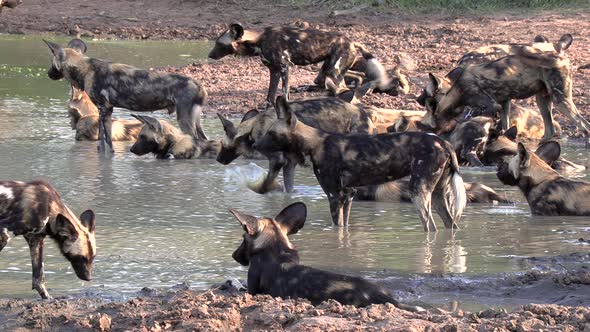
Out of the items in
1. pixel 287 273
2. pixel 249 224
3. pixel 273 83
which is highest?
pixel 249 224

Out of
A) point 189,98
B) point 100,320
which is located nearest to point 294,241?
point 100,320

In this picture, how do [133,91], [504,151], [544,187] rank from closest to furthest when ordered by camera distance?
[544,187]
[504,151]
[133,91]

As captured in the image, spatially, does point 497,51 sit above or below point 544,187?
above

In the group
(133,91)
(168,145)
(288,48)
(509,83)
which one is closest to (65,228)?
(168,145)

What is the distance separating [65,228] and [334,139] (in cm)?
203

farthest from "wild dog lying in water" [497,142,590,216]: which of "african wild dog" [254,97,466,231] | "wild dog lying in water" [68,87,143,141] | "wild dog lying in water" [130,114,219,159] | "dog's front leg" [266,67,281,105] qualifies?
"dog's front leg" [266,67,281,105]

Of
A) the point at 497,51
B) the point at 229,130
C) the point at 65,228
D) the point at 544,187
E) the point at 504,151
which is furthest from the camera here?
the point at 497,51

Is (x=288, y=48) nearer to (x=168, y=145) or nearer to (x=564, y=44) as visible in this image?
(x=168, y=145)

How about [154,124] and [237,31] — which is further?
[237,31]

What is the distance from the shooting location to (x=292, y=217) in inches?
213

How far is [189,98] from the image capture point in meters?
9.76

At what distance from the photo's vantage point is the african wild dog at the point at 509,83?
961cm

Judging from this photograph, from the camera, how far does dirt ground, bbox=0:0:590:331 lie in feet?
14.3

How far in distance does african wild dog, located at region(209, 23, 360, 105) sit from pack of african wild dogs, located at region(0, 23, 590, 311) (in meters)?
0.01
